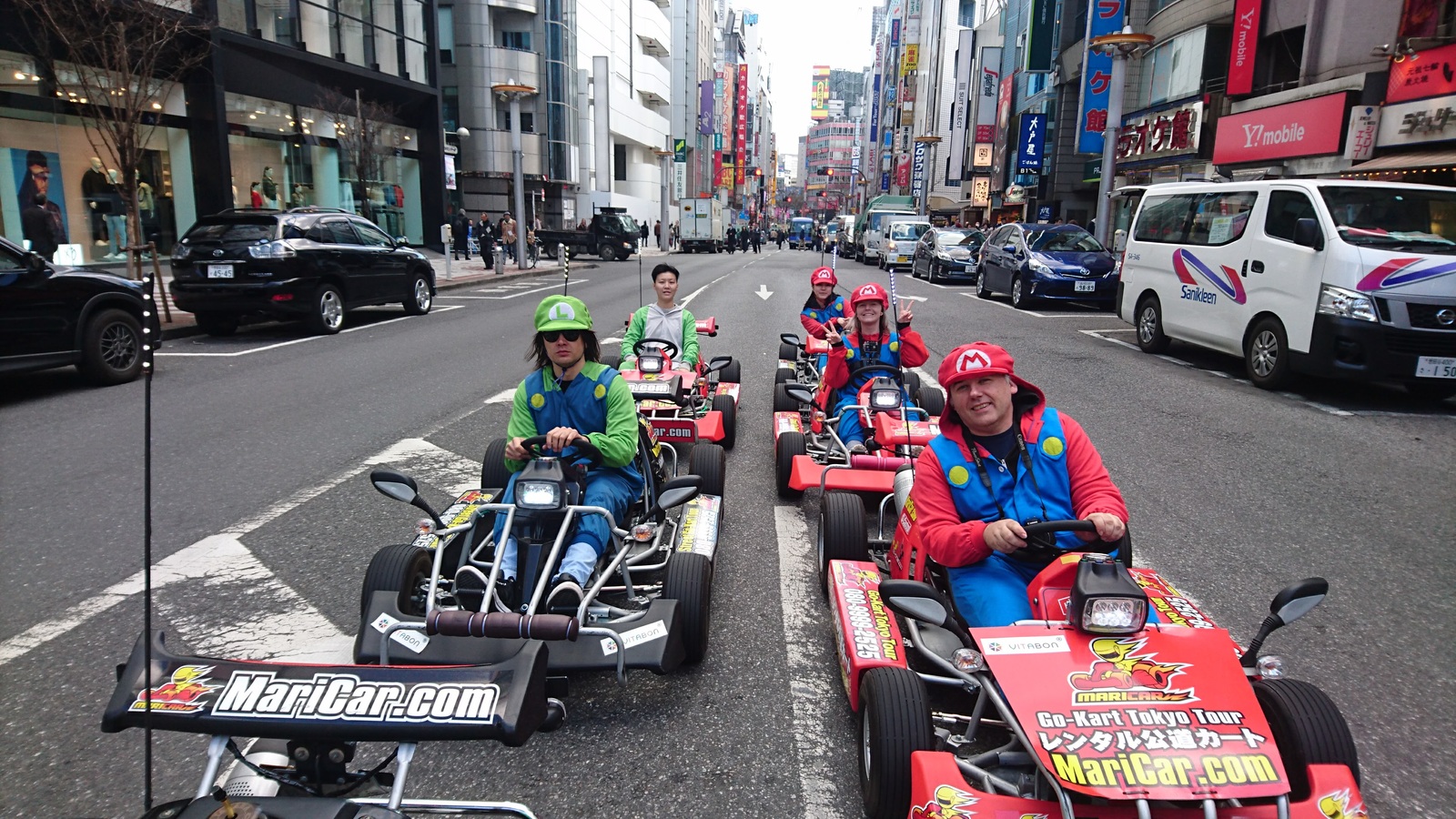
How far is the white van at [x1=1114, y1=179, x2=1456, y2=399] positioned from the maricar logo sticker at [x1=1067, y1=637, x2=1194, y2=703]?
25.5 feet

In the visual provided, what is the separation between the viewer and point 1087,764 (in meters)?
2.13

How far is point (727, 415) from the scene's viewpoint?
22.6 ft

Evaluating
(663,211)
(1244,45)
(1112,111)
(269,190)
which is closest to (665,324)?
(1112,111)

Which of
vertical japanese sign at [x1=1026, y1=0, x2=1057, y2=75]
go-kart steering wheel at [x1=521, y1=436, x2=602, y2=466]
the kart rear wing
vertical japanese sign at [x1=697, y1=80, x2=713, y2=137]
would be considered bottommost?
the kart rear wing

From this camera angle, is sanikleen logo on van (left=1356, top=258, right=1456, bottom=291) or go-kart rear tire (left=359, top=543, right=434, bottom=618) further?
sanikleen logo on van (left=1356, top=258, right=1456, bottom=291)

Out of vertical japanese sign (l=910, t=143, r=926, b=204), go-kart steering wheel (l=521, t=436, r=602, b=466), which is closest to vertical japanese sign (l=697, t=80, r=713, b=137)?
vertical japanese sign (l=910, t=143, r=926, b=204)

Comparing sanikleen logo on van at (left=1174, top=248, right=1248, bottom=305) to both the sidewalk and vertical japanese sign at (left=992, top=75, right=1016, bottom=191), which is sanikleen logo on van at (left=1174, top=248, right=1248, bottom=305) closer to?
the sidewalk

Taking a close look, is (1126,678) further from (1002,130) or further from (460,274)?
(1002,130)

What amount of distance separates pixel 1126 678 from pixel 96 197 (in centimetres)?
2238

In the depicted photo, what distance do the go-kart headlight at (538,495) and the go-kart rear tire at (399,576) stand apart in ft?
1.44

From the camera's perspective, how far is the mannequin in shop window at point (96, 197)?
18453mm

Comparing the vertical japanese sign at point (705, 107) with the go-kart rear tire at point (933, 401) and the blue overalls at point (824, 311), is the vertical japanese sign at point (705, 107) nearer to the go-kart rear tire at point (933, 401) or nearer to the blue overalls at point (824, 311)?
the blue overalls at point (824, 311)

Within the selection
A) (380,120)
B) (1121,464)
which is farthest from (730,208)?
(1121,464)

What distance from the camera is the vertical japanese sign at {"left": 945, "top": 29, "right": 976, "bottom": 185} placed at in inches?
2152
